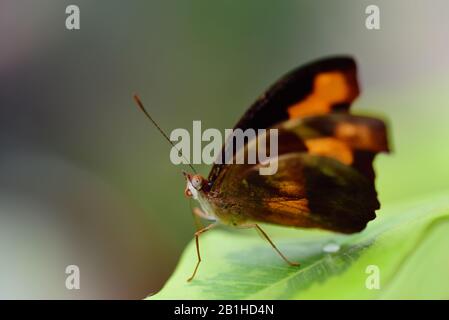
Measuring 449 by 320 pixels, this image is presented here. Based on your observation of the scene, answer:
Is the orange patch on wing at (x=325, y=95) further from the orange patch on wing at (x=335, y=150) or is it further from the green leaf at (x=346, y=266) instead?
the green leaf at (x=346, y=266)

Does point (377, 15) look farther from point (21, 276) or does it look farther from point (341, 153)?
point (21, 276)

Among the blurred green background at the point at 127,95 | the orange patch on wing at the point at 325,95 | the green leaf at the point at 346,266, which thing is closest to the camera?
the green leaf at the point at 346,266

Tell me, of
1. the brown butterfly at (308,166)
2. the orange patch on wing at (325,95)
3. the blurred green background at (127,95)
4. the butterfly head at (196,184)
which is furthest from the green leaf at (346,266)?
the blurred green background at (127,95)

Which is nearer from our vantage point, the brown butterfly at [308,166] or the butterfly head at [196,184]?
the brown butterfly at [308,166]

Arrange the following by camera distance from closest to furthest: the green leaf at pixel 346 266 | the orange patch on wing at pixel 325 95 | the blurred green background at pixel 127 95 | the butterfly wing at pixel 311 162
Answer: the green leaf at pixel 346 266 → the butterfly wing at pixel 311 162 → the orange patch on wing at pixel 325 95 → the blurred green background at pixel 127 95

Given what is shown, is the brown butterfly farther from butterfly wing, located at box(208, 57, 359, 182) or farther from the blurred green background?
the blurred green background

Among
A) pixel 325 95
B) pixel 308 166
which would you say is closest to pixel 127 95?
pixel 325 95

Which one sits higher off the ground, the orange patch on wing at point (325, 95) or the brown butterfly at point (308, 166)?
the orange patch on wing at point (325, 95)

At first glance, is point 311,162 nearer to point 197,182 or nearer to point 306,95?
point 306,95

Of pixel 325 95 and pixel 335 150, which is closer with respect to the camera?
pixel 335 150
